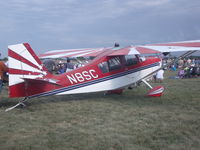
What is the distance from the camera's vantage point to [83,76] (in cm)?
729

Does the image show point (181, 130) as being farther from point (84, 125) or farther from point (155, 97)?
point (155, 97)

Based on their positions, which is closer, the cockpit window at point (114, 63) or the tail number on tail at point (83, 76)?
the tail number on tail at point (83, 76)

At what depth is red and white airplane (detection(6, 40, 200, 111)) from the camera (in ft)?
20.0

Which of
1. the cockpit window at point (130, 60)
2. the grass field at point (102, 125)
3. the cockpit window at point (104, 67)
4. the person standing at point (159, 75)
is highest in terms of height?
the cockpit window at point (130, 60)

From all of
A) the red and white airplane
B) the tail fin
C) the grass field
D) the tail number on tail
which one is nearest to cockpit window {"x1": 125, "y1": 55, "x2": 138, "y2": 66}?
the red and white airplane

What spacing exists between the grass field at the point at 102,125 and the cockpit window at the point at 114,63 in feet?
3.94

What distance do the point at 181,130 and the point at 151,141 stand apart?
91 cm

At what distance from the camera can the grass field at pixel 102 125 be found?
3.94m

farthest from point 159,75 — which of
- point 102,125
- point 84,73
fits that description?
point 102,125

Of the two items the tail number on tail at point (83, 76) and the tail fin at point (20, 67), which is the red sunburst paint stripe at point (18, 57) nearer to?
the tail fin at point (20, 67)

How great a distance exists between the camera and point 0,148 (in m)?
3.78

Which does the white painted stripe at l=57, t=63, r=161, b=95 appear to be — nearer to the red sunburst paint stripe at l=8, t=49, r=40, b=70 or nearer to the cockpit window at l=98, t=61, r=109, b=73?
the cockpit window at l=98, t=61, r=109, b=73

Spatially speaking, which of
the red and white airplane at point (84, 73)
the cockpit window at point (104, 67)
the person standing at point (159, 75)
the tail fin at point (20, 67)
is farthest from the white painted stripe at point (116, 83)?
the person standing at point (159, 75)

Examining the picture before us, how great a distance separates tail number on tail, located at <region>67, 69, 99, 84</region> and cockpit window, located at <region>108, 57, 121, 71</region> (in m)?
0.66
